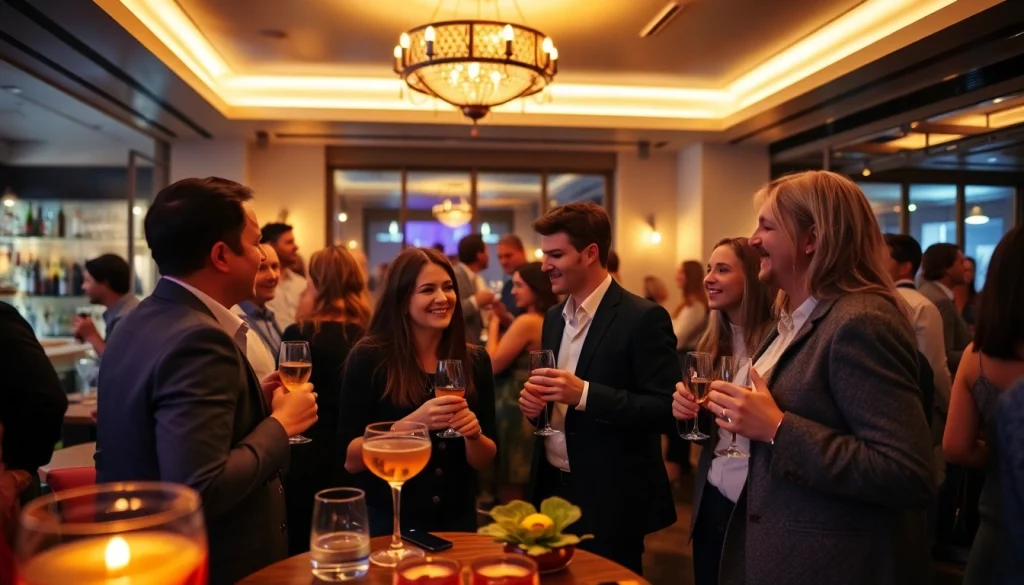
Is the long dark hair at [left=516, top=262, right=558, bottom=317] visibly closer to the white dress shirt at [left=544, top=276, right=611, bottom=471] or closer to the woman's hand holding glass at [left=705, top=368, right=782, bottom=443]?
the white dress shirt at [left=544, top=276, right=611, bottom=471]

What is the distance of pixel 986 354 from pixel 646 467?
1050mm

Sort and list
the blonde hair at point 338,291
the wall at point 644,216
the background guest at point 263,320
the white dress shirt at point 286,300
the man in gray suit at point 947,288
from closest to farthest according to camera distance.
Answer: the background guest at point 263,320, the blonde hair at point 338,291, the man in gray suit at point 947,288, the white dress shirt at point 286,300, the wall at point 644,216

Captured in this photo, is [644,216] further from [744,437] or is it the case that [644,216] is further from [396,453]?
[396,453]

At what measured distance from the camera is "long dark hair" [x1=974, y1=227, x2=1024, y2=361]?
1.95 metres

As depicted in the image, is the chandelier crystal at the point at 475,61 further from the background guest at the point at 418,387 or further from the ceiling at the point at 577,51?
the background guest at the point at 418,387

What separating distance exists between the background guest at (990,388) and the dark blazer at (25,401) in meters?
2.42

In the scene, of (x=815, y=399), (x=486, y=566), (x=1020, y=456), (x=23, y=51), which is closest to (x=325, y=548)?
(x=486, y=566)

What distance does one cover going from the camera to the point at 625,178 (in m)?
8.80

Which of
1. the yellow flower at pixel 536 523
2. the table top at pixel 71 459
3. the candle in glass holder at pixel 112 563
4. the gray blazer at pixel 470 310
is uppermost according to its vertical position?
the gray blazer at pixel 470 310

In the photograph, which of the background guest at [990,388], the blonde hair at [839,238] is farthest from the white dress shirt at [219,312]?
the background guest at [990,388]

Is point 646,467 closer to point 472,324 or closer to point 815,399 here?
point 815,399

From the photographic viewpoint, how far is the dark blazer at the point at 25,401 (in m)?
1.90

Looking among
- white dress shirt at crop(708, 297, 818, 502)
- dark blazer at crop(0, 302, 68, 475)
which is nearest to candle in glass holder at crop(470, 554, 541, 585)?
white dress shirt at crop(708, 297, 818, 502)

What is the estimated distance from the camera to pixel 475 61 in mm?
4312
